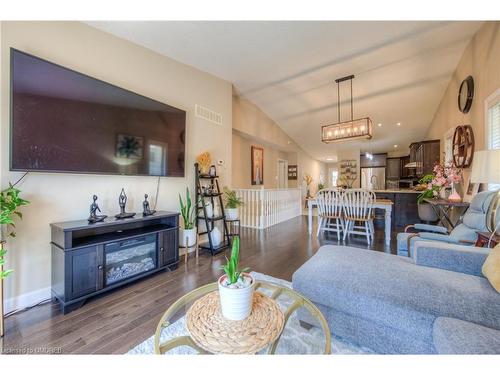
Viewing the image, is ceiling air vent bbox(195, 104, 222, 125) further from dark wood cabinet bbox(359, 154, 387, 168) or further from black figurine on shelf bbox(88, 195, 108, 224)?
dark wood cabinet bbox(359, 154, 387, 168)

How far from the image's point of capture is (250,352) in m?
0.77

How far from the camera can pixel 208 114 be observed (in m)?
3.75

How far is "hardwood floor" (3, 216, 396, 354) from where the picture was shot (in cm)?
140

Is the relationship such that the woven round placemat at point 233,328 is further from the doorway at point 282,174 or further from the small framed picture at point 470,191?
the doorway at point 282,174

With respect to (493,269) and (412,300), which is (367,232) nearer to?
(493,269)

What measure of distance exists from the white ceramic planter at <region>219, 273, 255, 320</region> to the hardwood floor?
0.96 metres

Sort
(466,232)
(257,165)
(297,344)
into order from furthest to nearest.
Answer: (257,165), (466,232), (297,344)

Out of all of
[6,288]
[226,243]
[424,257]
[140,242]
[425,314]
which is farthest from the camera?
[226,243]

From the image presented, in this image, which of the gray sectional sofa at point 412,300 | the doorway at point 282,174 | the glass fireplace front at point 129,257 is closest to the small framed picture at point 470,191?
the gray sectional sofa at point 412,300

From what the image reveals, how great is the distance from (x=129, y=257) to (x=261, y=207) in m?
3.04

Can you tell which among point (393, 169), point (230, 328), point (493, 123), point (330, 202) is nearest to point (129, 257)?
point (230, 328)
